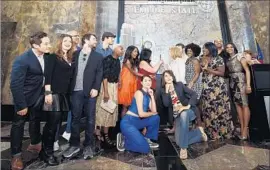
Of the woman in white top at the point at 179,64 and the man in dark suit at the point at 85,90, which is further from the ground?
the woman in white top at the point at 179,64

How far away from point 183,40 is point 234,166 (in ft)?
11.3

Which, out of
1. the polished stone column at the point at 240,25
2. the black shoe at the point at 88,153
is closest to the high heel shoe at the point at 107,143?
the black shoe at the point at 88,153

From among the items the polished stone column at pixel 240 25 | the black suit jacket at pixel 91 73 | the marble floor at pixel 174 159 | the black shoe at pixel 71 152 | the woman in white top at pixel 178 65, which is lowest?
the marble floor at pixel 174 159

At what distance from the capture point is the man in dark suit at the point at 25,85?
2316 millimetres

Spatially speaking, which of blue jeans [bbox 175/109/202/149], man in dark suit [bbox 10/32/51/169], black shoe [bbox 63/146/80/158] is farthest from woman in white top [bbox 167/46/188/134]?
man in dark suit [bbox 10/32/51/169]

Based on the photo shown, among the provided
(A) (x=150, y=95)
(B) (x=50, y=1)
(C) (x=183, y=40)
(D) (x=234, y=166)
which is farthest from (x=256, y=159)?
(B) (x=50, y=1)

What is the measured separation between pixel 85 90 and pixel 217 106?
212 centimetres

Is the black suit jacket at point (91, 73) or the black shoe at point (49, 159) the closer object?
the black shoe at point (49, 159)

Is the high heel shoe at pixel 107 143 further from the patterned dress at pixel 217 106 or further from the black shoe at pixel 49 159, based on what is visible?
the patterned dress at pixel 217 106

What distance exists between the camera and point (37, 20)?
18.1ft

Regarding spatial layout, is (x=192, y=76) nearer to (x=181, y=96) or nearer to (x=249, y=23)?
(x=181, y=96)

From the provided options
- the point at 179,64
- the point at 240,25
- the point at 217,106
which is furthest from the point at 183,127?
the point at 240,25

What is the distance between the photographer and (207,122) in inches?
144

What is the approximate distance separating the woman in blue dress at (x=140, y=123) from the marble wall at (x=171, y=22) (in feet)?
7.19
